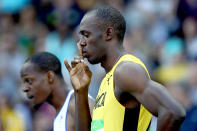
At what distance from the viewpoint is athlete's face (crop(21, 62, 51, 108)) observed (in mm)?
6589

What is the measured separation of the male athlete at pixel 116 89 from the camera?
4215 millimetres

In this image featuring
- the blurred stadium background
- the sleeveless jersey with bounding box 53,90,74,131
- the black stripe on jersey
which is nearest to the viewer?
the black stripe on jersey

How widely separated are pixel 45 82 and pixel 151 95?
104 inches

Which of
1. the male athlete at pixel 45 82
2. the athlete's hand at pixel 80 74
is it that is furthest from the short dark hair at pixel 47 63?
the athlete's hand at pixel 80 74

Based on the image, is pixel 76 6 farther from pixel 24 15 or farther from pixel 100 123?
pixel 100 123

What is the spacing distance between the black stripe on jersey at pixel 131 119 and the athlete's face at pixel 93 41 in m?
0.66

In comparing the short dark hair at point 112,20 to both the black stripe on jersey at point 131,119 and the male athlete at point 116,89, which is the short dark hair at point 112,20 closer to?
the male athlete at point 116,89

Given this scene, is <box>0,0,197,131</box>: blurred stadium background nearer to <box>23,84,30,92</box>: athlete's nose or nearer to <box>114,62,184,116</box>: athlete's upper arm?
<box>23,84,30,92</box>: athlete's nose

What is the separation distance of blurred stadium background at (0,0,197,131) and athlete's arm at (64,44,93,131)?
3543 millimetres

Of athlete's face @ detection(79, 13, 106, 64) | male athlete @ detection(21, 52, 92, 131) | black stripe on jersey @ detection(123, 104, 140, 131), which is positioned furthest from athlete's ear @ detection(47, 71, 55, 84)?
black stripe on jersey @ detection(123, 104, 140, 131)

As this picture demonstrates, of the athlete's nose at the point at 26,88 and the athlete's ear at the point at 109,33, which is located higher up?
the athlete's ear at the point at 109,33

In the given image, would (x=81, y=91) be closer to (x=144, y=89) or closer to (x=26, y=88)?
(x=144, y=89)

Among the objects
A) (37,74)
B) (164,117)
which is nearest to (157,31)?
(37,74)

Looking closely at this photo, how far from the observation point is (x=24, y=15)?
1311cm
